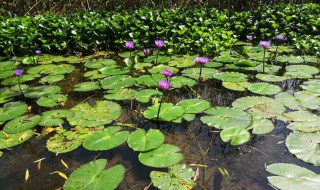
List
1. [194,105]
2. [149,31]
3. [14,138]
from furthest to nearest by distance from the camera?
1. [149,31]
2. [194,105]
3. [14,138]

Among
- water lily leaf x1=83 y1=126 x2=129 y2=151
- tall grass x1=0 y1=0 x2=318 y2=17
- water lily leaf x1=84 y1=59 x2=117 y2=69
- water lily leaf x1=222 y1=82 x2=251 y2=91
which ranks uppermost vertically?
tall grass x1=0 y1=0 x2=318 y2=17

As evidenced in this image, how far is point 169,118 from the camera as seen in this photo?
240 centimetres

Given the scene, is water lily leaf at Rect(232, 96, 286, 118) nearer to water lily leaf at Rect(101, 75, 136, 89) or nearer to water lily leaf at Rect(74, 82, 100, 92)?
water lily leaf at Rect(101, 75, 136, 89)

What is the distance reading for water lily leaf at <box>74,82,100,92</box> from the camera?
10.2ft

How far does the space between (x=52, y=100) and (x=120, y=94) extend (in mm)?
687

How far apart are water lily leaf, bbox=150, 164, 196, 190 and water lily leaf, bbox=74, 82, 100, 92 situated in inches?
62.7

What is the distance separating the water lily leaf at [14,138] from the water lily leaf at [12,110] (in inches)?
11.5

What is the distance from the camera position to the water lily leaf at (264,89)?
281 centimetres

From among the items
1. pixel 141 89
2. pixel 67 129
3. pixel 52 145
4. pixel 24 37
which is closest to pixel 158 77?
pixel 141 89

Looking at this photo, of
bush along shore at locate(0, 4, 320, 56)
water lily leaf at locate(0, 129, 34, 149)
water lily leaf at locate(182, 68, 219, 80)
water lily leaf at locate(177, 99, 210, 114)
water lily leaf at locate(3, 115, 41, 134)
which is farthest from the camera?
bush along shore at locate(0, 4, 320, 56)

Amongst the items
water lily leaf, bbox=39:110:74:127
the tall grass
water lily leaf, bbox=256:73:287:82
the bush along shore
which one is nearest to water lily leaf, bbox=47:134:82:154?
water lily leaf, bbox=39:110:74:127

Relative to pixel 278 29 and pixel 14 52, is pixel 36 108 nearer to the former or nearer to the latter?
pixel 14 52

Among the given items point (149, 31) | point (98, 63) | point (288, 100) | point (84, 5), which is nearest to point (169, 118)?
point (288, 100)

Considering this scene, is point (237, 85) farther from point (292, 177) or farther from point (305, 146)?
point (292, 177)
